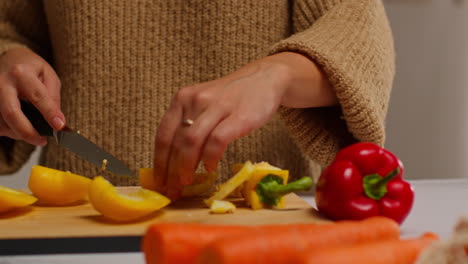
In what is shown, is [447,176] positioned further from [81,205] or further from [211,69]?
[81,205]

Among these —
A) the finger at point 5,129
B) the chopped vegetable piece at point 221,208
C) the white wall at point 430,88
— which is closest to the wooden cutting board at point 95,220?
the chopped vegetable piece at point 221,208

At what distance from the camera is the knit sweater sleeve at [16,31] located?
55.1 inches

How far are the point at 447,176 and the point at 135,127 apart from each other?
5.48ft

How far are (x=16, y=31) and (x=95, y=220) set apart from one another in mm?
754

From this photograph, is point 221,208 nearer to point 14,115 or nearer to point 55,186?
point 55,186

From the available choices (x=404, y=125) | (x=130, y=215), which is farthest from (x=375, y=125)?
(x=404, y=125)

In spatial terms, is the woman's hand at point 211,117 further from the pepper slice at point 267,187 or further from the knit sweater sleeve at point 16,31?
the knit sweater sleeve at point 16,31

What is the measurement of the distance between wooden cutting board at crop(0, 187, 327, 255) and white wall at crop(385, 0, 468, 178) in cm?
156

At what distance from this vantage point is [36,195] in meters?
1.00

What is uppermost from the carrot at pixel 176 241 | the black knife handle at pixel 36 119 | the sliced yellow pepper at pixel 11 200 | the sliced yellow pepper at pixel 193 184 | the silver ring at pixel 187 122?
the silver ring at pixel 187 122

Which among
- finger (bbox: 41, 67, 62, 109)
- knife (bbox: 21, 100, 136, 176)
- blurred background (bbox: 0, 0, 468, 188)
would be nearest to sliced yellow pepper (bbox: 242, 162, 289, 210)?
knife (bbox: 21, 100, 136, 176)

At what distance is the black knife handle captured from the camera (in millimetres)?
1112

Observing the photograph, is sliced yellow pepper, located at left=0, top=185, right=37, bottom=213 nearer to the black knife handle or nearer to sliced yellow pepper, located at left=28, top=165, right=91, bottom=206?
sliced yellow pepper, located at left=28, top=165, right=91, bottom=206

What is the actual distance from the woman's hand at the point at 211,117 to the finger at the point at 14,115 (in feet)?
0.99
